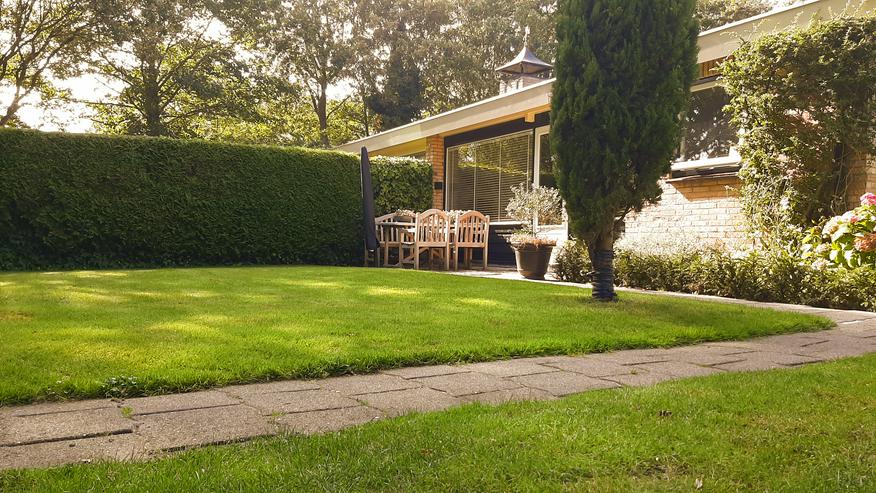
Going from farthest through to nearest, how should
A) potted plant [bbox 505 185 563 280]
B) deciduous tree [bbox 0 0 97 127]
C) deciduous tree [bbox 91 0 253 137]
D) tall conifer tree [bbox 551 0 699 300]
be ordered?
deciduous tree [bbox 91 0 253 137], deciduous tree [bbox 0 0 97 127], potted plant [bbox 505 185 563 280], tall conifer tree [bbox 551 0 699 300]

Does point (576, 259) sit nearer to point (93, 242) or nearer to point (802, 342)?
point (802, 342)

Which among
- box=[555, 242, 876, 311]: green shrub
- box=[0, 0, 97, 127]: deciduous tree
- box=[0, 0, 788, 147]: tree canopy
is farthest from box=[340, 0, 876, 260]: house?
box=[0, 0, 97, 127]: deciduous tree

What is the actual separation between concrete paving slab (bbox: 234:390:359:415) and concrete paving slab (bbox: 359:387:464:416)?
9 cm

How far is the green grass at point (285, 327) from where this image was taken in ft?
9.49

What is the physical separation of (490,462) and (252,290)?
15.9 ft

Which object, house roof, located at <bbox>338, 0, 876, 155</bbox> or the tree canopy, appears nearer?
house roof, located at <bbox>338, 0, 876, 155</bbox>

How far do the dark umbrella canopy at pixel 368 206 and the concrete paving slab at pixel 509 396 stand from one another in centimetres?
848

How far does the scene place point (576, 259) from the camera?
8633mm

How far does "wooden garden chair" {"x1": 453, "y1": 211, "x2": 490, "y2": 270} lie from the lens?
36.6 ft

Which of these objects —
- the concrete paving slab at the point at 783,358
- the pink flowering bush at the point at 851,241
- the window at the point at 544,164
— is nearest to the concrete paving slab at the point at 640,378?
the concrete paving slab at the point at 783,358

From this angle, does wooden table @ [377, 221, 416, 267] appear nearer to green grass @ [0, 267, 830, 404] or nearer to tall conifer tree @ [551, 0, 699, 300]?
green grass @ [0, 267, 830, 404]

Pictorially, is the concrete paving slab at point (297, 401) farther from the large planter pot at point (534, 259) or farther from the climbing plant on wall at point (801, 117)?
the large planter pot at point (534, 259)

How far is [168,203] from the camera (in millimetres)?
9969

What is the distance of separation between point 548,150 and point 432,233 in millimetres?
2796
